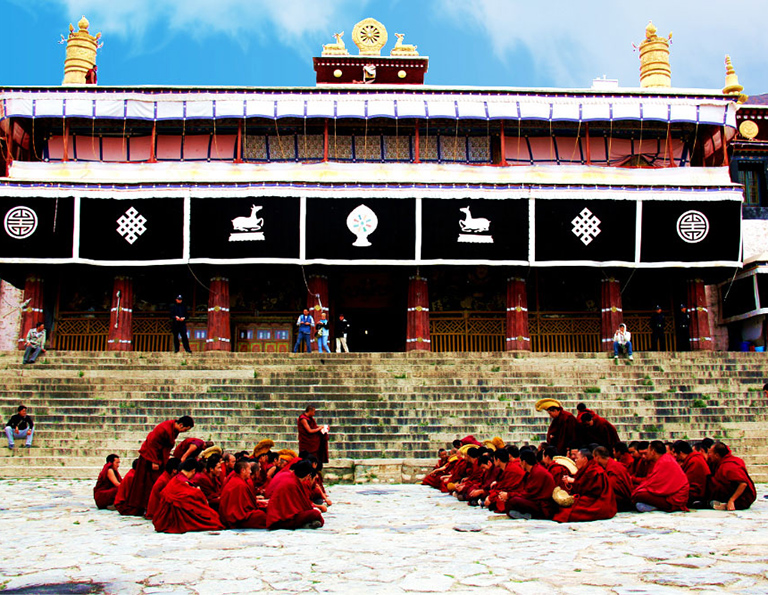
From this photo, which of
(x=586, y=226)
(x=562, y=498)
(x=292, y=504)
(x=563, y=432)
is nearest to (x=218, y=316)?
(x=586, y=226)

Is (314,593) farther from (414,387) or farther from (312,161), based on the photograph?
(312,161)

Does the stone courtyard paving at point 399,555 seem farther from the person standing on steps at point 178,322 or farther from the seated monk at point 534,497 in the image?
the person standing on steps at point 178,322

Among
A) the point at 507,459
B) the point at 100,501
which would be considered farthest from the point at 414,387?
the point at 100,501

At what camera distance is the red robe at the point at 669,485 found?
9.40 m

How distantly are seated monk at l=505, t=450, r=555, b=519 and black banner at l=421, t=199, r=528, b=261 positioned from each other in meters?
13.2

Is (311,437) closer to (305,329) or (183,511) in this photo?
(183,511)

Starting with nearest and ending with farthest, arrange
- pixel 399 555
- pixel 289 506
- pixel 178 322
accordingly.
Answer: pixel 399 555
pixel 289 506
pixel 178 322

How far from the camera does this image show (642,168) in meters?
24.3

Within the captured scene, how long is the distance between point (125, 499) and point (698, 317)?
1751 cm

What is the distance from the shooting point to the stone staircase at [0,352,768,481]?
1456 cm

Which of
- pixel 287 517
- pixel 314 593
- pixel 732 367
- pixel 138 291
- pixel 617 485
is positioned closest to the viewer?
pixel 314 593

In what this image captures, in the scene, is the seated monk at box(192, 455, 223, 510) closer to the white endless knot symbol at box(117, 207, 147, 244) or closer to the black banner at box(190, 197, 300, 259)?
the black banner at box(190, 197, 300, 259)

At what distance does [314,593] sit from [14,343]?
22250 mm

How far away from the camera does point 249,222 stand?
22.1m
